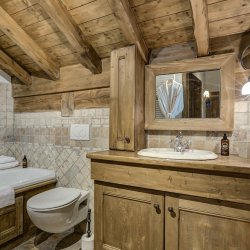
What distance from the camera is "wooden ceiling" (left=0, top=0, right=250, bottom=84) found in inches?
60.2

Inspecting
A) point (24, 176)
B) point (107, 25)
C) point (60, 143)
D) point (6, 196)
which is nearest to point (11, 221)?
point (6, 196)

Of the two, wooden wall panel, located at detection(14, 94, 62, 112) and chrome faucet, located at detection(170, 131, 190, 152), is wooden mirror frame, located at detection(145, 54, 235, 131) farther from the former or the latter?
wooden wall panel, located at detection(14, 94, 62, 112)

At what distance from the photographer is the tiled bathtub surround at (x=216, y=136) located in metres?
1.62

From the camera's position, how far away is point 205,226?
133 centimetres

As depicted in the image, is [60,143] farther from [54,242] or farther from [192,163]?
[192,163]

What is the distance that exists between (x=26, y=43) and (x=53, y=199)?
1.58 m

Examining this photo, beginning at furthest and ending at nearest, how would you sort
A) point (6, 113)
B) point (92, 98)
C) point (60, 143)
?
point (6, 113) < point (60, 143) < point (92, 98)

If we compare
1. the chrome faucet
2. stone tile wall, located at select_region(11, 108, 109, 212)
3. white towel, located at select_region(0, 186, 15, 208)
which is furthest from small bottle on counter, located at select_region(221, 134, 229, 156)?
white towel, located at select_region(0, 186, 15, 208)

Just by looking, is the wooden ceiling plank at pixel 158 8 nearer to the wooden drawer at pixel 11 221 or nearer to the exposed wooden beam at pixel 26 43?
the exposed wooden beam at pixel 26 43

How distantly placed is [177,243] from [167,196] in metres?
0.31

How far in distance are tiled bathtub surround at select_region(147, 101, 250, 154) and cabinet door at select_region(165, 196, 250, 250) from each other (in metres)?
0.55

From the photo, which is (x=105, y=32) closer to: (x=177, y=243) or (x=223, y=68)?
(x=223, y=68)

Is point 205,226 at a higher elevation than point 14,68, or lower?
lower

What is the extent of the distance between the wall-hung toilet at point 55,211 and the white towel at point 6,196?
25 centimetres
